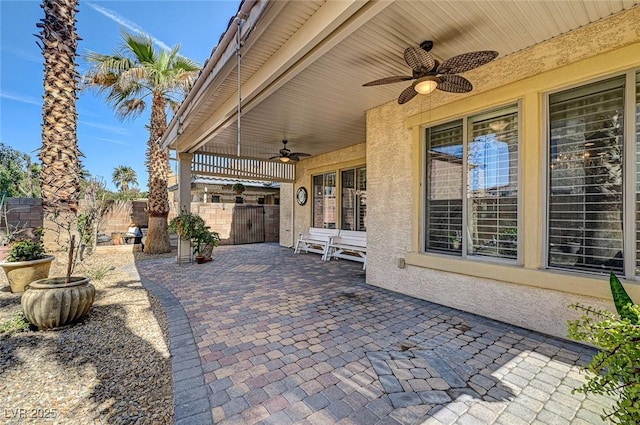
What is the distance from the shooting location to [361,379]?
2174 millimetres

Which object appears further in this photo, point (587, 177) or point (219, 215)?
point (219, 215)

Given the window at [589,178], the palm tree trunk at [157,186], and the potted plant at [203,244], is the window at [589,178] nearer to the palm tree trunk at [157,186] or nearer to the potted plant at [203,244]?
the potted plant at [203,244]

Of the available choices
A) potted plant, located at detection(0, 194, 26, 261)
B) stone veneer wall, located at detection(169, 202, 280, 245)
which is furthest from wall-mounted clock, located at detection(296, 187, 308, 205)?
potted plant, located at detection(0, 194, 26, 261)

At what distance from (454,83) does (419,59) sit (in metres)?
0.63

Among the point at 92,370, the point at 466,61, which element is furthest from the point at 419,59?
the point at 92,370

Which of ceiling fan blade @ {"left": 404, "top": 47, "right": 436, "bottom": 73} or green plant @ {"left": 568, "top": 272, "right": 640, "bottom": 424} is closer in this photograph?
green plant @ {"left": 568, "top": 272, "right": 640, "bottom": 424}

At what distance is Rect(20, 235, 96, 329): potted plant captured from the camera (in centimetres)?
288

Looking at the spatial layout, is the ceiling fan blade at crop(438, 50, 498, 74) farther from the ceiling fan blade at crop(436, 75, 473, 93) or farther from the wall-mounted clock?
the wall-mounted clock

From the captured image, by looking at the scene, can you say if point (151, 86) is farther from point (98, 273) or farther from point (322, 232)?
point (322, 232)

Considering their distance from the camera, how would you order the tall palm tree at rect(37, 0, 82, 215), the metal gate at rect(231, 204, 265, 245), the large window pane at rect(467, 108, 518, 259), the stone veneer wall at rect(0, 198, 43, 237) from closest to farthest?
the large window pane at rect(467, 108, 518, 259) → the tall palm tree at rect(37, 0, 82, 215) → the stone veneer wall at rect(0, 198, 43, 237) → the metal gate at rect(231, 204, 265, 245)

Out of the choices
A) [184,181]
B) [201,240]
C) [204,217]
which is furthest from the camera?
[204,217]

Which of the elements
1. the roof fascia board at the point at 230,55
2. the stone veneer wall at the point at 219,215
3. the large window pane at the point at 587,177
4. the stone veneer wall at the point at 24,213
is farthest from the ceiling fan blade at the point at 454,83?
the stone veneer wall at the point at 219,215

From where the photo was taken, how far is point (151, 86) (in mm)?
7984

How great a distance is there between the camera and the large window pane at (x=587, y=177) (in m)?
2.76
